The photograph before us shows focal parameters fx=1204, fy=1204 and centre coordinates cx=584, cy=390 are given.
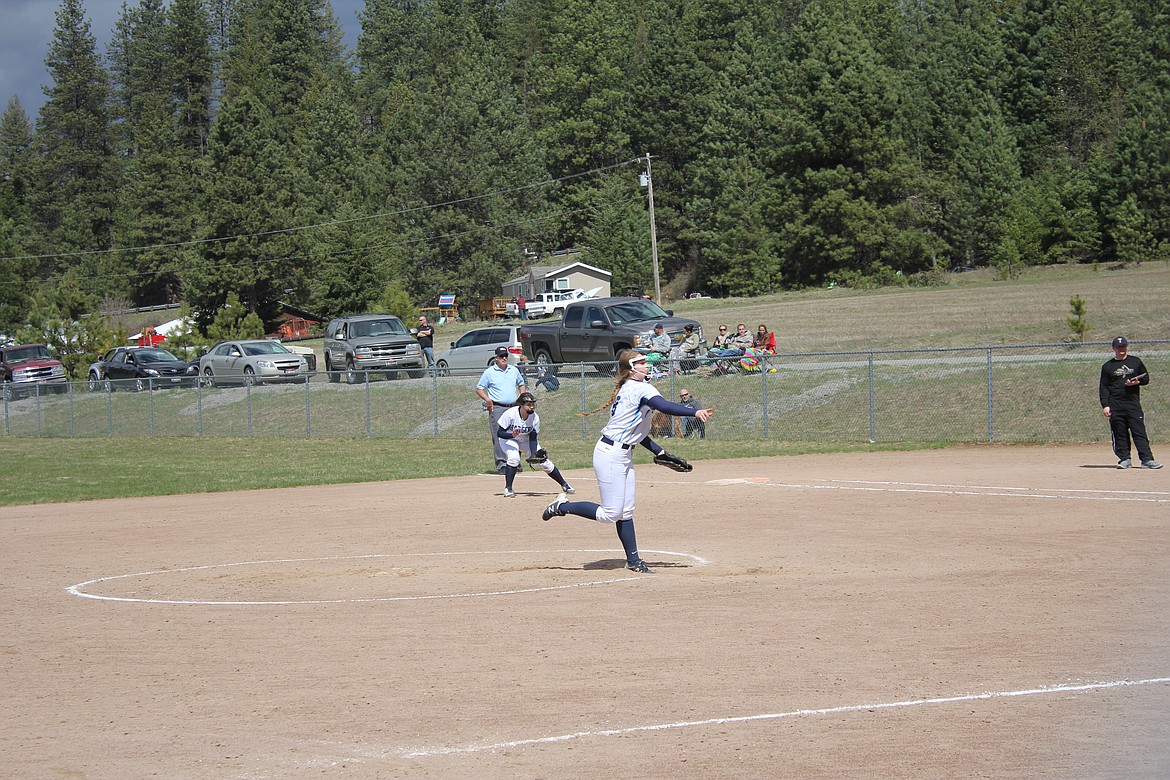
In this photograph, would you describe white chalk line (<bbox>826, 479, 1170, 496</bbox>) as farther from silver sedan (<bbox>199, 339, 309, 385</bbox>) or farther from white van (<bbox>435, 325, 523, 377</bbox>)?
silver sedan (<bbox>199, 339, 309, 385</bbox>)

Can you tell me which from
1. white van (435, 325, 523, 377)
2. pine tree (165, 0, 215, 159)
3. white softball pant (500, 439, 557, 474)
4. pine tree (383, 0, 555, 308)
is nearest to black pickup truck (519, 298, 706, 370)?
white van (435, 325, 523, 377)

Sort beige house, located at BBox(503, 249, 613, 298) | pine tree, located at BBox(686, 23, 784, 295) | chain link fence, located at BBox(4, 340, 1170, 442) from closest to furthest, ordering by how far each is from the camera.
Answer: chain link fence, located at BBox(4, 340, 1170, 442)
pine tree, located at BBox(686, 23, 784, 295)
beige house, located at BBox(503, 249, 613, 298)

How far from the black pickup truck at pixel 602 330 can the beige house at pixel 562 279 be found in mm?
55228

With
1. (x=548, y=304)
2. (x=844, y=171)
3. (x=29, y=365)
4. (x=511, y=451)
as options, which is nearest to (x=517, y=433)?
(x=511, y=451)

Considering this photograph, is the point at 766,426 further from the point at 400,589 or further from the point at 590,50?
the point at 590,50

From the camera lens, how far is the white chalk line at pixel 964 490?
16016 millimetres

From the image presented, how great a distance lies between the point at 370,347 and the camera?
39031 millimetres

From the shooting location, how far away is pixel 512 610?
10.3 metres

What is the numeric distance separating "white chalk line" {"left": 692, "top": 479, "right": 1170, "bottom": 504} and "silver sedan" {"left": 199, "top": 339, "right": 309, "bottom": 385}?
2423 centimetres

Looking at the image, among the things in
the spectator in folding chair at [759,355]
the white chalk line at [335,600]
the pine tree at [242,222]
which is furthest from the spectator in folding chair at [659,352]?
the pine tree at [242,222]

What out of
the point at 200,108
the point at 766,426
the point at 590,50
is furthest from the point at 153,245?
the point at 766,426

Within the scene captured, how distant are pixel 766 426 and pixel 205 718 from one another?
68.6ft

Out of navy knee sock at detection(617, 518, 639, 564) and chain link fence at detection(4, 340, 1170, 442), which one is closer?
navy knee sock at detection(617, 518, 639, 564)

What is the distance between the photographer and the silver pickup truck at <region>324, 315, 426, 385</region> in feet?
128
